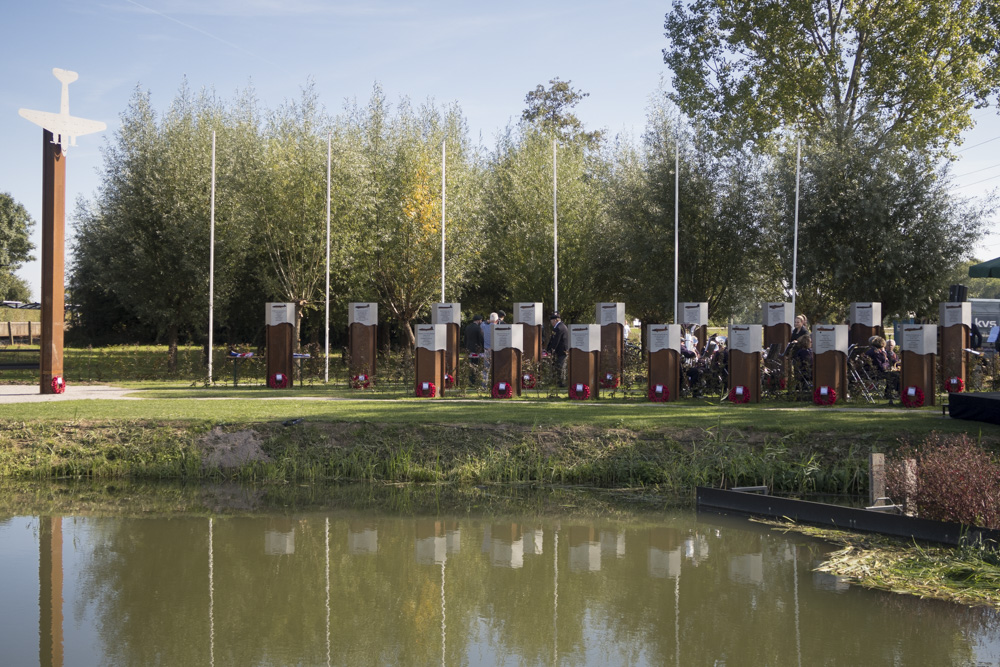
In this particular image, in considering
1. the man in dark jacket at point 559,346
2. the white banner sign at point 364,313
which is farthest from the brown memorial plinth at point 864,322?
the white banner sign at point 364,313

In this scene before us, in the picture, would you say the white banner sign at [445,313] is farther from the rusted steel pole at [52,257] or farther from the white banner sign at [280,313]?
the rusted steel pole at [52,257]

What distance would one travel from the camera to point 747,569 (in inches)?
307

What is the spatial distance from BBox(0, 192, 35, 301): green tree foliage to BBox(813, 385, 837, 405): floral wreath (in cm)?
4517

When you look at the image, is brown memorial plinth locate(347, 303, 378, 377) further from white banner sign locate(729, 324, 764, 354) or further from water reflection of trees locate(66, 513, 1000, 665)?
water reflection of trees locate(66, 513, 1000, 665)

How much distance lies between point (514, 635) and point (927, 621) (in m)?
2.68

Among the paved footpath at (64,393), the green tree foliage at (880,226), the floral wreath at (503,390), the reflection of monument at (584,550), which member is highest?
the green tree foliage at (880,226)

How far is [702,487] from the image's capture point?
10164 millimetres

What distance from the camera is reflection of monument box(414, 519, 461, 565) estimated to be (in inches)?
324

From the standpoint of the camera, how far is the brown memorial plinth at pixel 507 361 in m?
17.1

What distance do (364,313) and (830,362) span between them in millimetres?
9044

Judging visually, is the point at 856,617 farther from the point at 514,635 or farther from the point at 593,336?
the point at 593,336

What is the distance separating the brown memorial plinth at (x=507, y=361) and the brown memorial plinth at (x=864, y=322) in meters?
7.18

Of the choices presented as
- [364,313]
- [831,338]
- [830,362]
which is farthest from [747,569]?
[364,313]

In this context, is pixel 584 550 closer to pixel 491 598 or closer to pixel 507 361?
pixel 491 598
